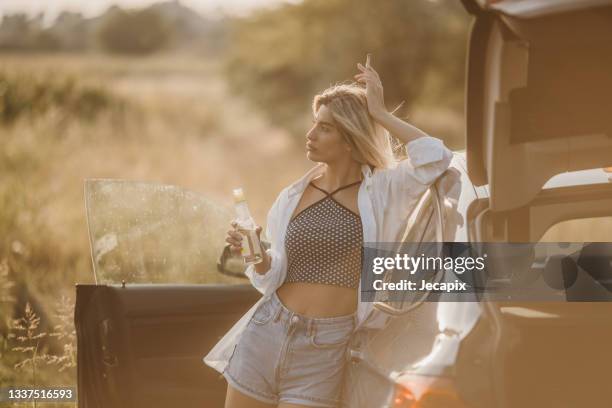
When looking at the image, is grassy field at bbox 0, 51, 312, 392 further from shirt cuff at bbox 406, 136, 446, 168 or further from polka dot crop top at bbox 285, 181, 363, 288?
shirt cuff at bbox 406, 136, 446, 168

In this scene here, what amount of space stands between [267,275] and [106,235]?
0.84 meters

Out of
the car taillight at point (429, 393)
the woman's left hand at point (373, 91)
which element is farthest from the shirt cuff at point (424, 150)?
the car taillight at point (429, 393)

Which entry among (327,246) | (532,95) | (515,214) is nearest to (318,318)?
(327,246)

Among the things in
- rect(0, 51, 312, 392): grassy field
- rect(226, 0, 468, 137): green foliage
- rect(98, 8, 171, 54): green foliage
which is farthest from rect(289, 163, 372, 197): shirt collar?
rect(98, 8, 171, 54): green foliage

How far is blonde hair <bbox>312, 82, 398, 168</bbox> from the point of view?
288cm

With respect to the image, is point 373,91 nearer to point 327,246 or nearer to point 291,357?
point 327,246

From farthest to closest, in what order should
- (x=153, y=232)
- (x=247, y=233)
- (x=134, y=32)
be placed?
(x=134, y=32) < (x=153, y=232) < (x=247, y=233)

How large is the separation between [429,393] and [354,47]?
1255cm

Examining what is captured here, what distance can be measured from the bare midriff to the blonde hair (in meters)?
→ 0.40

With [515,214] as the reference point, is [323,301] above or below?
below

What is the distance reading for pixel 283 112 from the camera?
15.2 meters

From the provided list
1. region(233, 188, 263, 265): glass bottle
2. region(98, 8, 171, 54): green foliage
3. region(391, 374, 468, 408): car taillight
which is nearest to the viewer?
region(391, 374, 468, 408): car taillight

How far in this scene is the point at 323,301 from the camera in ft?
9.12

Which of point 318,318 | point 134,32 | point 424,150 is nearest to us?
point 424,150
